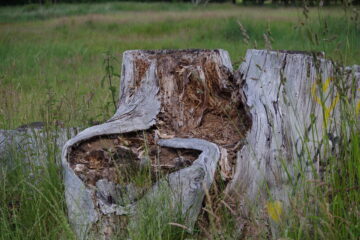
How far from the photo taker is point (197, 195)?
264cm

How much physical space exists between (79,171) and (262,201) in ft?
3.49

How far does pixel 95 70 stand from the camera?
9.55 metres

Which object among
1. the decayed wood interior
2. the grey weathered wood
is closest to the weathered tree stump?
the decayed wood interior

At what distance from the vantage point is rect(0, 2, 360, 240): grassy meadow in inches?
89.7

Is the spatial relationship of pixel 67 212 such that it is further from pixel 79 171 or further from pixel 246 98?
pixel 246 98

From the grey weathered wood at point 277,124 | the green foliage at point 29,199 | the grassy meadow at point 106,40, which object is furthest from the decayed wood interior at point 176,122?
the grassy meadow at point 106,40

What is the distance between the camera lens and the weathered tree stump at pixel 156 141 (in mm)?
2664

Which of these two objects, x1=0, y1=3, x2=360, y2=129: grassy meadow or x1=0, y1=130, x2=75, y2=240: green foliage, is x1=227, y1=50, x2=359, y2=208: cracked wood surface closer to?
x1=0, y1=130, x2=75, y2=240: green foliage

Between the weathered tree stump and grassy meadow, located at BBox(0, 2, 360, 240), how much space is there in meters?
0.19

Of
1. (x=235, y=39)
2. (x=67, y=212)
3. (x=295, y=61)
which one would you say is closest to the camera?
(x=67, y=212)

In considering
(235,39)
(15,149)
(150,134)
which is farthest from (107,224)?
(235,39)

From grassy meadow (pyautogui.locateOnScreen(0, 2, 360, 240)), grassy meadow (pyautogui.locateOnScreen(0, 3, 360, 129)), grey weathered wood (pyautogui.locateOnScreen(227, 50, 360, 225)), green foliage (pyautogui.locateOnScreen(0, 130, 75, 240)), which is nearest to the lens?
grassy meadow (pyautogui.locateOnScreen(0, 2, 360, 240))

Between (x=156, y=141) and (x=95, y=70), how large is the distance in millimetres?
6669

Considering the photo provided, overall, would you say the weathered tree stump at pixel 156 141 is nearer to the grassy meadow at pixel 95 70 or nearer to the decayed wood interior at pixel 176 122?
the decayed wood interior at pixel 176 122
